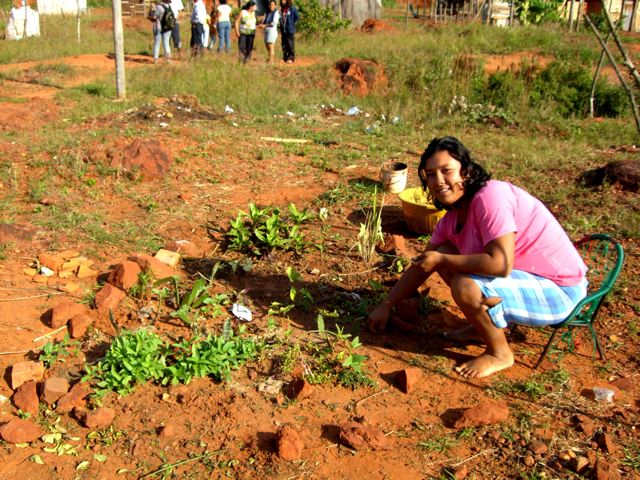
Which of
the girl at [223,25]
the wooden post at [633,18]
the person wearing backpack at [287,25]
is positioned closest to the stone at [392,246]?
the person wearing backpack at [287,25]

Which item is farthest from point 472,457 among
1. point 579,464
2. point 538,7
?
point 538,7

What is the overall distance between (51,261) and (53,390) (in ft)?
4.47

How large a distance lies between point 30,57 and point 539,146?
10430 millimetres

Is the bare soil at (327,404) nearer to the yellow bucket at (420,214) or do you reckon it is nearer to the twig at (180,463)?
the twig at (180,463)

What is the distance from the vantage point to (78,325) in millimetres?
3213

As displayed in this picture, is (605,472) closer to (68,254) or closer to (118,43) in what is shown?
(68,254)

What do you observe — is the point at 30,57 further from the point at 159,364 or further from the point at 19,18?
the point at 159,364

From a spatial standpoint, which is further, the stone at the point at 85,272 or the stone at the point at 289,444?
the stone at the point at 85,272

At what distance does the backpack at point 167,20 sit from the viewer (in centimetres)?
1149

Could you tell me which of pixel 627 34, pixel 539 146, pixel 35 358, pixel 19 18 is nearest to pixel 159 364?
pixel 35 358

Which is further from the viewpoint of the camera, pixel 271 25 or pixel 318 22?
pixel 318 22

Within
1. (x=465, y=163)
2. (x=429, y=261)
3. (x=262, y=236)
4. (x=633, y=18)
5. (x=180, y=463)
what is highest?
(x=633, y=18)

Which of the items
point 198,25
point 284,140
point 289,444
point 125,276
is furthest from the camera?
point 198,25

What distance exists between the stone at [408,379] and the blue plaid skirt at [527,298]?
444mm
